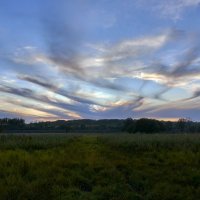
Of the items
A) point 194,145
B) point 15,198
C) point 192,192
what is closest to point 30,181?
point 15,198

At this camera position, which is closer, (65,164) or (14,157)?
(65,164)

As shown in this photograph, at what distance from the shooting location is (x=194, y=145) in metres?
27.9

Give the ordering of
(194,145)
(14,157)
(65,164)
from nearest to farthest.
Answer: (65,164)
(14,157)
(194,145)

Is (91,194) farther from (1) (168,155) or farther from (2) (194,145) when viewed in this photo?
(2) (194,145)

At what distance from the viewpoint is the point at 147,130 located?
105750 mm

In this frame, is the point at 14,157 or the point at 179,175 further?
the point at 14,157

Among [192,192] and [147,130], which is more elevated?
[147,130]

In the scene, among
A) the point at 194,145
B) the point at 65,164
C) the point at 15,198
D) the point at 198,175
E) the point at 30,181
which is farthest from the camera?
the point at 194,145

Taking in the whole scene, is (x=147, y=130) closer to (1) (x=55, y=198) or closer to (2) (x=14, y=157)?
(2) (x=14, y=157)

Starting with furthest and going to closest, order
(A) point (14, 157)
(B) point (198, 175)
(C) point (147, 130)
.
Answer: (C) point (147, 130)
(A) point (14, 157)
(B) point (198, 175)

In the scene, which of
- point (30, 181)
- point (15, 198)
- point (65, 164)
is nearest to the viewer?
point (15, 198)

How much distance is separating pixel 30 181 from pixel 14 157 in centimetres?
635

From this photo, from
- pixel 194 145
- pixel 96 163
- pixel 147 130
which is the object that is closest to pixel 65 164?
pixel 96 163

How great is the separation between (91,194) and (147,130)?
9422 centimetres
